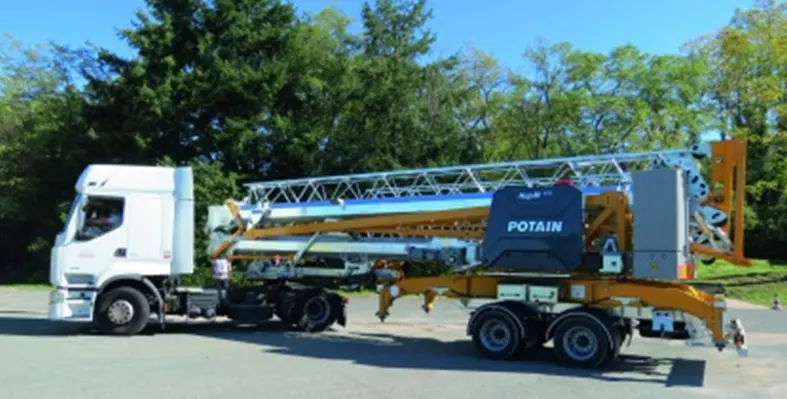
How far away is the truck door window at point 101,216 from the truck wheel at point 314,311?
13.7 ft

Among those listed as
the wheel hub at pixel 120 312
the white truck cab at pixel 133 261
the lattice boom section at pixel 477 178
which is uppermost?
the lattice boom section at pixel 477 178

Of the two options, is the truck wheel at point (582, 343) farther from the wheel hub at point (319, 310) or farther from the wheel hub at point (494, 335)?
the wheel hub at point (319, 310)

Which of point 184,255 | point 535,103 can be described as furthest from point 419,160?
point 184,255

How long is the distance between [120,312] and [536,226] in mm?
8577

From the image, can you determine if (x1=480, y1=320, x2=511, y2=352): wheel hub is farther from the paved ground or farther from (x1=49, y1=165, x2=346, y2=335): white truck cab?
(x1=49, y1=165, x2=346, y2=335): white truck cab

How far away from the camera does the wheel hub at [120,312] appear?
570 inches

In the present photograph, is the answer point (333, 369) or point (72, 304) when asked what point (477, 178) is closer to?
point (333, 369)

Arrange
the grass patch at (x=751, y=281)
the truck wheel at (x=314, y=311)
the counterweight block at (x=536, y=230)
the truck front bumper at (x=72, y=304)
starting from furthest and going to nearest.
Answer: the grass patch at (x=751, y=281)
the truck wheel at (x=314, y=311)
the truck front bumper at (x=72, y=304)
the counterweight block at (x=536, y=230)

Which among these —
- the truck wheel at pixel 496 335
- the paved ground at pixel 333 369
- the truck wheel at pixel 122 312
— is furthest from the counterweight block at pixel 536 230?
the truck wheel at pixel 122 312

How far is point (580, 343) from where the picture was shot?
11492 mm

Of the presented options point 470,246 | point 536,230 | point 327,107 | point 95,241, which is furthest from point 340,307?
point 327,107

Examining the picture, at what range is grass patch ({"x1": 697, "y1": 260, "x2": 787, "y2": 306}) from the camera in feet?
86.5

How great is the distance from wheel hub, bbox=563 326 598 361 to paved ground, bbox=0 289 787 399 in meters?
0.37

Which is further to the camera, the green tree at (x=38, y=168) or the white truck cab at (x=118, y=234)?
the green tree at (x=38, y=168)
